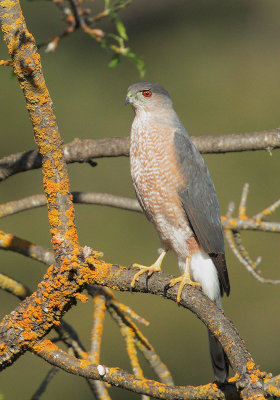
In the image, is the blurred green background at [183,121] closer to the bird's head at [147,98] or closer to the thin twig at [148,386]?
the bird's head at [147,98]

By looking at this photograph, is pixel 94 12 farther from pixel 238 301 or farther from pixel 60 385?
pixel 60 385

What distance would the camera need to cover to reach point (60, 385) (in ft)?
18.5

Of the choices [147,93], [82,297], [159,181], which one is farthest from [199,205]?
[82,297]

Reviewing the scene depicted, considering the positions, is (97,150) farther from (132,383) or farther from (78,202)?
(132,383)

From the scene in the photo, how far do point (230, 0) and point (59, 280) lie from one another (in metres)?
5.73

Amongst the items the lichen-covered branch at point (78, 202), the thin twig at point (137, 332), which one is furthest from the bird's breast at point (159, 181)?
the thin twig at point (137, 332)

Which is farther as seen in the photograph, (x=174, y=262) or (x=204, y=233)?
(x=174, y=262)

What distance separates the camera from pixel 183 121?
6.28 metres

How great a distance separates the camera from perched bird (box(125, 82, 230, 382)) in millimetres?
2955

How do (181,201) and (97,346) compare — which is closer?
(97,346)

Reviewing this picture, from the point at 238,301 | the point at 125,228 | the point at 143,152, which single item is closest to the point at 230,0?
the point at 125,228

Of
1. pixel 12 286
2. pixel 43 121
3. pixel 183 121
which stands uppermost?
pixel 183 121

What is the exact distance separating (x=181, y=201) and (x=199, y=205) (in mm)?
82

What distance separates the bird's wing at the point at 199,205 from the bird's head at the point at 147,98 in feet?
0.72
